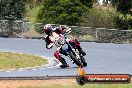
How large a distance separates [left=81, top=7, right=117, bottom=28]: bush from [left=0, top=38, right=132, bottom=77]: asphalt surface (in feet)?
13.1

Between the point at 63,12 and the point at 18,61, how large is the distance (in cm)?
1777

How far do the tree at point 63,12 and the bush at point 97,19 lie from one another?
96 cm

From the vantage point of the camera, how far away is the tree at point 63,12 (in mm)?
36906

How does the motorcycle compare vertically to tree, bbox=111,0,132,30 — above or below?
above

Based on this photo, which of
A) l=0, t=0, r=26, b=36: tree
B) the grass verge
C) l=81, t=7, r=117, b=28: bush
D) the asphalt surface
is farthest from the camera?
l=0, t=0, r=26, b=36: tree

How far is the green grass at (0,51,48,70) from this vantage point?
18.6 meters

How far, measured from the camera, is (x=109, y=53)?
25.3 metres

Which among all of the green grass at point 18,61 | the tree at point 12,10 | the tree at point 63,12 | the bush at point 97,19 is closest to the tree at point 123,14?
the bush at point 97,19

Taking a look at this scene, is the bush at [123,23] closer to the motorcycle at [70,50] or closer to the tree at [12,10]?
the tree at [12,10]

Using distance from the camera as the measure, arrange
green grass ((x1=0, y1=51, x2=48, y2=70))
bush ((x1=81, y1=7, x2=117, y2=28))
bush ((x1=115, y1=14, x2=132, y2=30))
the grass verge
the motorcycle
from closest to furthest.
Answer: the grass verge
the motorcycle
green grass ((x1=0, y1=51, x2=48, y2=70))
bush ((x1=81, y1=7, x2=117, y2=28))
bush ((x1=115, y1=14, x2=132, y2=30))

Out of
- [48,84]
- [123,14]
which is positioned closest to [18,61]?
[48,84]

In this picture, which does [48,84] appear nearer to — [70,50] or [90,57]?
[70,50]

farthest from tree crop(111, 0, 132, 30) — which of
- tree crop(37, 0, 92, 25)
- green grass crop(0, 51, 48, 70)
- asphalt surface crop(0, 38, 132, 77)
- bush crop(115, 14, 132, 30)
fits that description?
green grass crop(0, 51, 48, 70)

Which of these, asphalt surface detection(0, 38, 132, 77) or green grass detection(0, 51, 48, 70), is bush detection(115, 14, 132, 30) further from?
green grass detection(0, 51, 48, 70)
